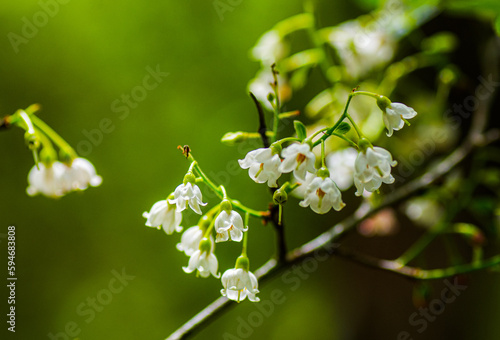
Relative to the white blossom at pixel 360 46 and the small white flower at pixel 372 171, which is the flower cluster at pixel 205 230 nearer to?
the small white flower at pixel 372 171

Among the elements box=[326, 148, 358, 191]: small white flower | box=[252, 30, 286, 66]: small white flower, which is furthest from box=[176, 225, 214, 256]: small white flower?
box=[252, 30, 286, 66]: small white flower

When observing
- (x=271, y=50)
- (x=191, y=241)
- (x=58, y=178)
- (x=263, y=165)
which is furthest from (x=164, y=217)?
(x=271, y=50)

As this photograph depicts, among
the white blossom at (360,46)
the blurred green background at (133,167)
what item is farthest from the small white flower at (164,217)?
the blurred green background at (133,167)

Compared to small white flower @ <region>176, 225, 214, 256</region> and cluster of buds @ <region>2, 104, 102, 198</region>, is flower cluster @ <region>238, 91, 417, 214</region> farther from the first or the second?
cluster of buds @ <region>2, 104, 102, 198</region>

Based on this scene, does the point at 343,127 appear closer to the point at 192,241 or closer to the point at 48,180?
the point at 192,241

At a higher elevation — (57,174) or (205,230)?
(57,174)

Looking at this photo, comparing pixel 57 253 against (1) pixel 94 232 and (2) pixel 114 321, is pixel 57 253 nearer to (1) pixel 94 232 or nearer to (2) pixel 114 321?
(1) pixel 94 232
